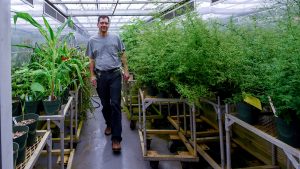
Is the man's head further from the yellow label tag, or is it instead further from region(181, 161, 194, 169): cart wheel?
the yellow label tag

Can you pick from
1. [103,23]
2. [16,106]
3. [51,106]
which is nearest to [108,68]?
[103,23]

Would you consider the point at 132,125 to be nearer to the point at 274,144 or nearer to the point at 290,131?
the point at 274,144

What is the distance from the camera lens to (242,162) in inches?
101

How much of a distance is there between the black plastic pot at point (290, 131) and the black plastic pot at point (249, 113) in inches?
12.5

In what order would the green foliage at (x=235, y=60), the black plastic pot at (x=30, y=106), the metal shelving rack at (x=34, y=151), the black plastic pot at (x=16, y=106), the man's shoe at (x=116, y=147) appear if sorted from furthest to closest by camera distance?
the man's shoe at (x=116, y=147) → the black plastic pot at (x=30, y=106) → the black plastic pot at (x=16, y=106) → the green foliage at (x=235, y=60) → the metal shelving rack at (x=34, y=151)

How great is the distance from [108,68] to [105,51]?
19 centimetres

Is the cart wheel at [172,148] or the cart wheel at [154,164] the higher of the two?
the cart wheel at [172,148]

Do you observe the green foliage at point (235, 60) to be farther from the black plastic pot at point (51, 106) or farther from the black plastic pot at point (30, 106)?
the black plastic pot at point (30, 106)

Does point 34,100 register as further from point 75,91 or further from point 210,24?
point 210,24

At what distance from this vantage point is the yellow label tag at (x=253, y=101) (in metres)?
1.56

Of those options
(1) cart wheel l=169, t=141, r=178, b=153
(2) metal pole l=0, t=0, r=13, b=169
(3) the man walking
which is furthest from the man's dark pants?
(2) metal pole l=0, t=0, r=13, b=169

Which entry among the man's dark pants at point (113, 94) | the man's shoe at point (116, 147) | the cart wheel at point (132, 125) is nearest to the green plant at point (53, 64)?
the man's dark pants at point (113, 94)

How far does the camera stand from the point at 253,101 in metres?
1.62

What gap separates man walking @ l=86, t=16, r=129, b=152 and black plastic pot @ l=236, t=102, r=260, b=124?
4.95 ft
